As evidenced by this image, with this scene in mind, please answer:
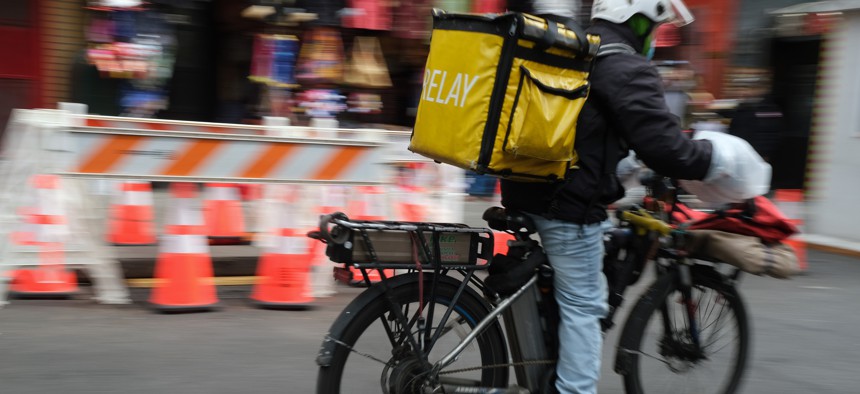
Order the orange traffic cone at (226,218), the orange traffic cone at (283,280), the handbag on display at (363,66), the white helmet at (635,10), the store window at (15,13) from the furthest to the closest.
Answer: the handbag on display at (363,66) → the store window at (15,13) → the orange traffic cone at (226,218) → the orange traffic cone at (283,280) → the white helmet at (635,10)

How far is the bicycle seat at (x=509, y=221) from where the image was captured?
3467mm

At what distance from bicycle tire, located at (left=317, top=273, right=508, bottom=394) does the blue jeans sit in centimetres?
26

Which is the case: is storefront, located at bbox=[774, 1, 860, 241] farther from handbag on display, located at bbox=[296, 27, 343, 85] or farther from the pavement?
handbag on display, located at bbox=[296, 27, 343, 85]

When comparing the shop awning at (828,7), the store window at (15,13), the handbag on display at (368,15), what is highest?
the shop awning at (828,7)

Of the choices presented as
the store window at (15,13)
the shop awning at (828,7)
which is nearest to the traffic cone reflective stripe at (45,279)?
the store window at (15,13)

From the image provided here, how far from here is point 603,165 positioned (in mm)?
3379

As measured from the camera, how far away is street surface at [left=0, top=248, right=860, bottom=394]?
439 cm

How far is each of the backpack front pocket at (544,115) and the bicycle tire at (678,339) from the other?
42.3 inches

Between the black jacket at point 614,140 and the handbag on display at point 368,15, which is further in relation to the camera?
the handbag on display at point 368,15

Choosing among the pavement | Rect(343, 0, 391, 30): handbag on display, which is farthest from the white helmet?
Rect(343, 0, 391, 30): handbag on display

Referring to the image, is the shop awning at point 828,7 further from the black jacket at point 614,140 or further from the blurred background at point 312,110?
the black jacket at point 614,140

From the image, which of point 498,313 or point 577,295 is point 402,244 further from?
point 577,295

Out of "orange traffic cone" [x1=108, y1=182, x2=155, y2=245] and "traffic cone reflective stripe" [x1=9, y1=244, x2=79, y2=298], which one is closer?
"traffic cone reflective stripe" [x1=9, y1=244, x2=79, y2=298]

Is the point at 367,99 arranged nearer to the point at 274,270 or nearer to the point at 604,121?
the point at 274,270
